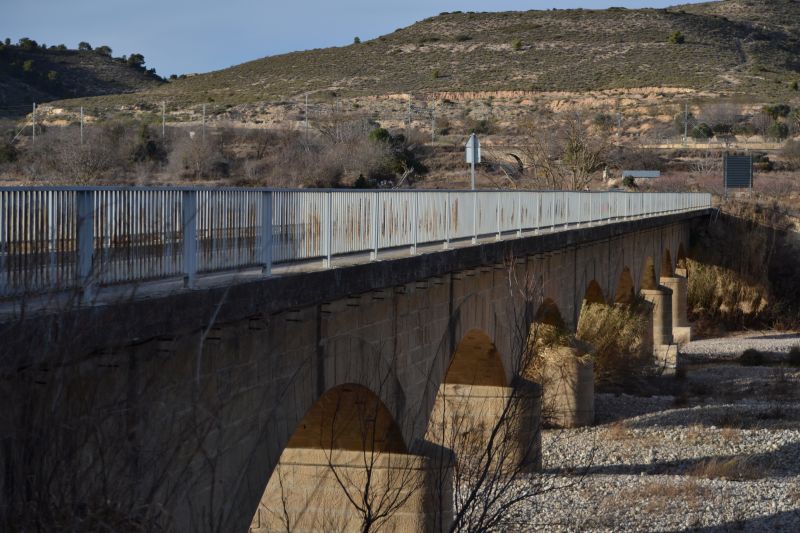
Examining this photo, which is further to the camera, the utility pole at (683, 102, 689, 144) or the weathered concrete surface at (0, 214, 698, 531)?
the utility pole at (683, 102, 689, 144)

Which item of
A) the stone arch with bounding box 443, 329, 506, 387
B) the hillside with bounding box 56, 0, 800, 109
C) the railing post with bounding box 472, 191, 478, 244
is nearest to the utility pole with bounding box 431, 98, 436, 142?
the hillside with bounding box 56, 0, 800, 109

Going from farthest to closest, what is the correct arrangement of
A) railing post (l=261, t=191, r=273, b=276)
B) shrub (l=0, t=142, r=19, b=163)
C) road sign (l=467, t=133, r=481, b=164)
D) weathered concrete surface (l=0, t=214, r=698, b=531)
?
shrub (l=0, t=142, r=19, b=163) < road sign (l=467, t=133, r=481, b=164) < railing post (l=261, t=191, r=273, b=276) < weathered concrete surface (l=0, t=214, r=698, b=531)

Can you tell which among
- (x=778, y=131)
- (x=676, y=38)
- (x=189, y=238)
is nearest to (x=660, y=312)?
(x=189, y=238)

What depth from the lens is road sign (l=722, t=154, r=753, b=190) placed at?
153 ft

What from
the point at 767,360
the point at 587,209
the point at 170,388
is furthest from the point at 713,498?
the point at 767,360

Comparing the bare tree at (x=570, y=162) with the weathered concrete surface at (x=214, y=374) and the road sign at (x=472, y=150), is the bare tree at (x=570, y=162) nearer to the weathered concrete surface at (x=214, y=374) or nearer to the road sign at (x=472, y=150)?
the road sign at (x=472, y=150)

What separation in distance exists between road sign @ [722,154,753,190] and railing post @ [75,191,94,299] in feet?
143

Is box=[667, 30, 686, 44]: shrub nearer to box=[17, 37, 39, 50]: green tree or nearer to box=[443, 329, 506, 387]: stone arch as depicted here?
box=[17, 37, 39, 50]: green tree

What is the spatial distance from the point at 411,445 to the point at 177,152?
16.6 m

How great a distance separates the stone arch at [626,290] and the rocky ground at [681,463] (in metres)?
Result: 3.23

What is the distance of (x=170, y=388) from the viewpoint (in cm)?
598

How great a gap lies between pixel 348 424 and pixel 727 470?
748 centimetres

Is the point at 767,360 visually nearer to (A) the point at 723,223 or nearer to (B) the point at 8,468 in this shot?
(A) the point at 723,223

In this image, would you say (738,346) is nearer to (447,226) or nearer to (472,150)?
(472,150)
